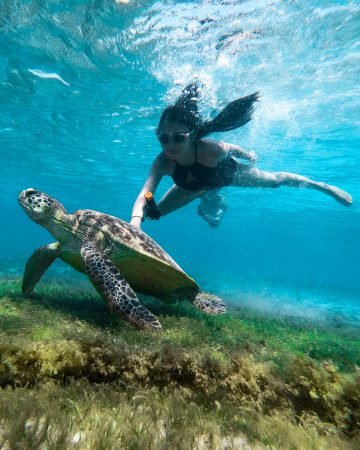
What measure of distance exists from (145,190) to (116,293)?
360 centimetres

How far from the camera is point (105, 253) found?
5062 millimetres

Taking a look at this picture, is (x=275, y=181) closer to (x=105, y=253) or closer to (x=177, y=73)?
(x=105, y=253)

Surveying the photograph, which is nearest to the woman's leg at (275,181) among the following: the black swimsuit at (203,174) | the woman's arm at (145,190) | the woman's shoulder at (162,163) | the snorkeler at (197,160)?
the snorkeler at (197,160)

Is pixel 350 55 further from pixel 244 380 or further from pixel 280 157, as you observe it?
pixel 244 380

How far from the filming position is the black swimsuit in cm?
784

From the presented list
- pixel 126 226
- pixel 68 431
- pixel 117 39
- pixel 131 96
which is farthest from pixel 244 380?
pixel 131 96

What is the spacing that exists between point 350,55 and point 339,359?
37.7ft

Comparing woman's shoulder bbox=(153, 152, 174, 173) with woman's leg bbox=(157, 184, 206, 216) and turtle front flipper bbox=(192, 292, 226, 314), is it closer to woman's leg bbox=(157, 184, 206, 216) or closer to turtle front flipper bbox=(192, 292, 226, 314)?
woman's leg bbox=(157, 184, 206, 216)

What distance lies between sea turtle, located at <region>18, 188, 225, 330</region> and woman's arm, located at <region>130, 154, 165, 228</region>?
1.16m

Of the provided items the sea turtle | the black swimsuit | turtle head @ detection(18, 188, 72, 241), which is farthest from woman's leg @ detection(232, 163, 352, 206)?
turtle head @ detection(18, 188, 72, 241)

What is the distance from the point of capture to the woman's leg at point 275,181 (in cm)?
891

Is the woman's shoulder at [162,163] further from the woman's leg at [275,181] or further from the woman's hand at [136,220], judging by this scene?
the woman's leg at [275,181]

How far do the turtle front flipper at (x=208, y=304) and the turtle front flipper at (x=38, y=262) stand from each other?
303 centimetres

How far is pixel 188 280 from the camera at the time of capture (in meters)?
5.33
